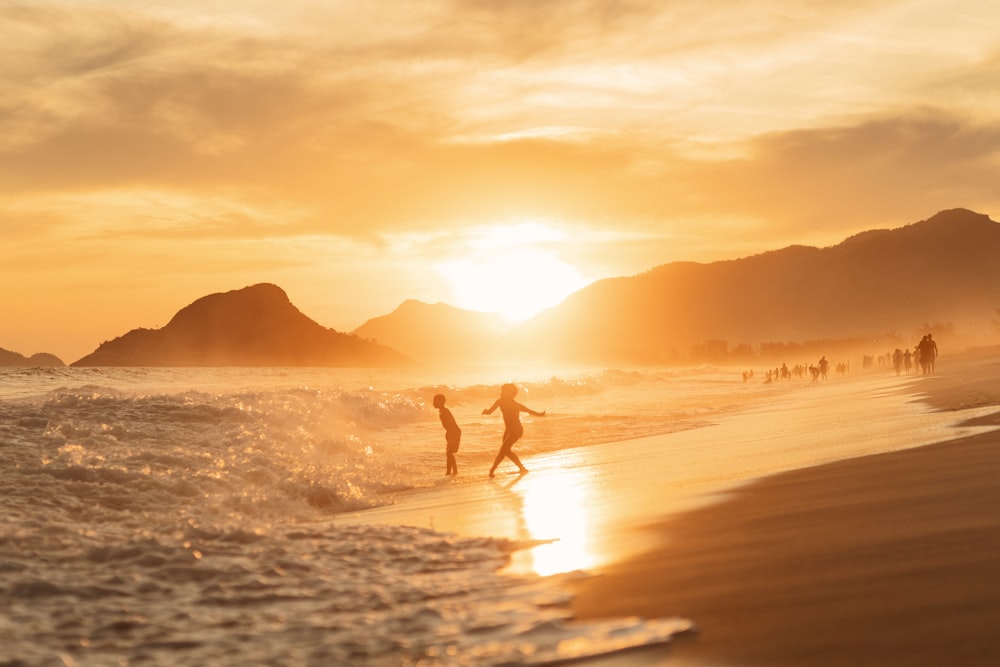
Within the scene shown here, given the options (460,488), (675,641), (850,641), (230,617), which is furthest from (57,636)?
(460,488)

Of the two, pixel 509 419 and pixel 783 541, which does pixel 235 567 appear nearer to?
pixel 783 541

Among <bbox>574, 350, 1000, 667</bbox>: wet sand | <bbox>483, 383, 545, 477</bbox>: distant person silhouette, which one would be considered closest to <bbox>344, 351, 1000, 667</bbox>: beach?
<bbox>574, 350, 1000, 667</bbox>: wet sand

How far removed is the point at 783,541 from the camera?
24.2 ft

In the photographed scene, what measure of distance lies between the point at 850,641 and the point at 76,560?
735 centimetres

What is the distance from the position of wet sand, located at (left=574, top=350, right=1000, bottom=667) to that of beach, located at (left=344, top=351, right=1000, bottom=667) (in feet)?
0.05

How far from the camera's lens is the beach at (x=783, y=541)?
4.96m

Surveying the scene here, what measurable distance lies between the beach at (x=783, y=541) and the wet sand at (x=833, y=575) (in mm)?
16

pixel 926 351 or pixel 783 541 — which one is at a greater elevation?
pixel 926 351

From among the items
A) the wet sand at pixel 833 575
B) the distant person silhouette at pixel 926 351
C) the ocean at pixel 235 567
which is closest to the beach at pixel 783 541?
the wet sand at pixel 833 575

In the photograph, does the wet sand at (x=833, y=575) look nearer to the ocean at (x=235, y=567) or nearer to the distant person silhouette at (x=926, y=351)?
the ocean at (x=235, y=567)

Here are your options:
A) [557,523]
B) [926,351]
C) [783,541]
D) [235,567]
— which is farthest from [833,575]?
[926,351]

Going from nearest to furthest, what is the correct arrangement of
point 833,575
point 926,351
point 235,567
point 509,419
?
point 833,575
point 235,567
point 509,419
point 926,351

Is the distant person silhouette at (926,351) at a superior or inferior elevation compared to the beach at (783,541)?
superior

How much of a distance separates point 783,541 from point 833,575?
1.30 m
